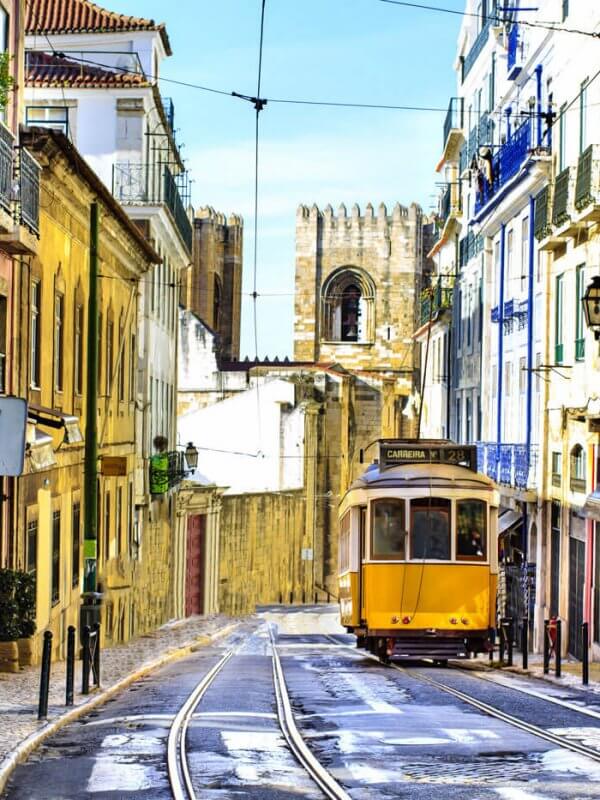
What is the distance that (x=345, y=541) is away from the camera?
24.3 metres

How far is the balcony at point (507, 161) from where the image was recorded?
33188 mm

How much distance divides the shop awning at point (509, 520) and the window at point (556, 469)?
2.87m

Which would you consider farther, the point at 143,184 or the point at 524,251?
the point at 143,184

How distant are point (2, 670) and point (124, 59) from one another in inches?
823

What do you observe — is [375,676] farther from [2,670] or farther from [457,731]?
[457,731]

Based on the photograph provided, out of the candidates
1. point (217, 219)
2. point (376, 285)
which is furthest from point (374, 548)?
point (217, 219)

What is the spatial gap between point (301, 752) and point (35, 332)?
11681 millimetres

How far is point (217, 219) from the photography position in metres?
104

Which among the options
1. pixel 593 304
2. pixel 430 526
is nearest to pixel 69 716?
pixel 430 526

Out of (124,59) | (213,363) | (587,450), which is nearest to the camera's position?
(587,450)

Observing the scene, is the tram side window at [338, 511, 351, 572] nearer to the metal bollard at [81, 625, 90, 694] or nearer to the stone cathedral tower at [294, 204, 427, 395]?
the metal bollard at [81, 625, 90, 694]

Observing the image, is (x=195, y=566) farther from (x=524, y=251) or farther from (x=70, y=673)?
(x=70, y=673)

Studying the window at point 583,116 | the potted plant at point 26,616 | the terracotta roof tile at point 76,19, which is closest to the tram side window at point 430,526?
the potted plant at point 26,616

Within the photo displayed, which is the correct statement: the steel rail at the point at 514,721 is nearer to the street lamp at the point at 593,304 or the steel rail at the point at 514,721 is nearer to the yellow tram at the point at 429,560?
the yellow tram at the point at 429,560
